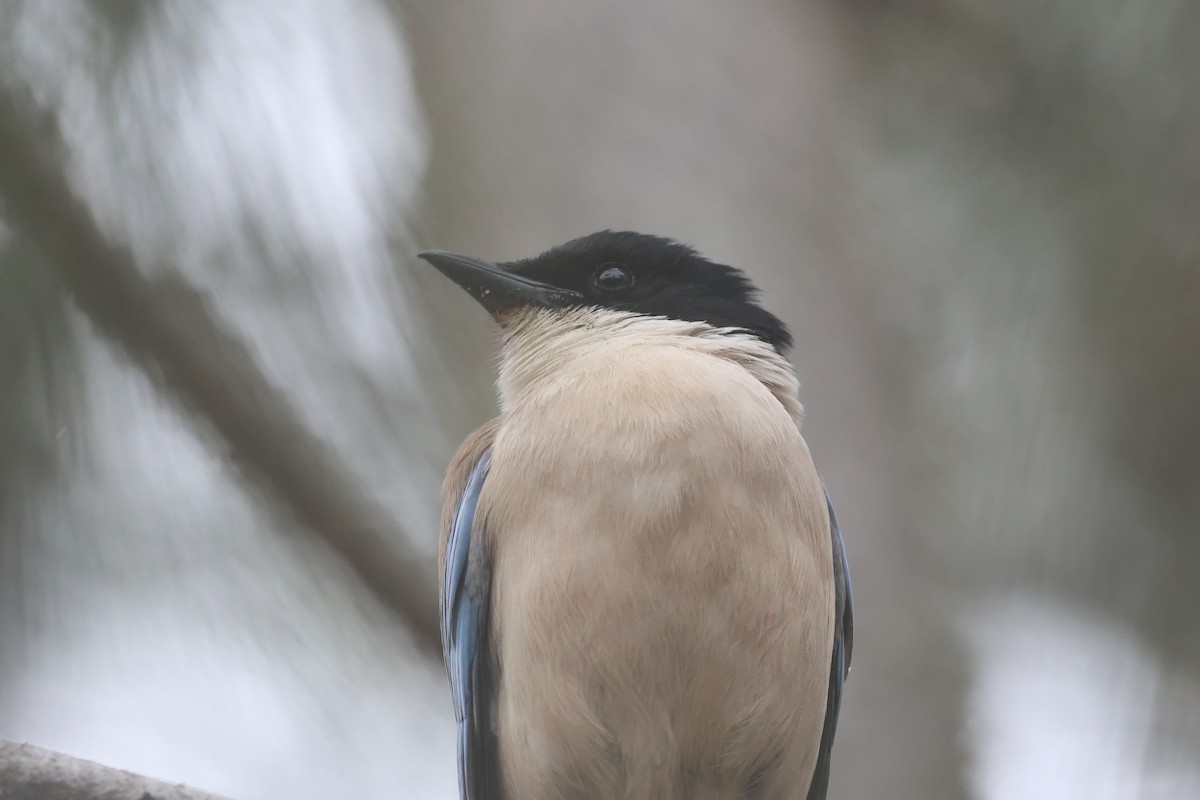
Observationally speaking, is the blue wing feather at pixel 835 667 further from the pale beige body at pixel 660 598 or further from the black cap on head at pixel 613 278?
the black cap on head at pixel 613 278

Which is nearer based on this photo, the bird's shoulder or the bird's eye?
the bird's shoulder

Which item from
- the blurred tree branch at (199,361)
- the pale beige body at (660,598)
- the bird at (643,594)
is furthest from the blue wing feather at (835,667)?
the blurred tree branch at (199,361)

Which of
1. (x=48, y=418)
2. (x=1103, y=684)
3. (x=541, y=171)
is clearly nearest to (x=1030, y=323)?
(x=1103, y=684)

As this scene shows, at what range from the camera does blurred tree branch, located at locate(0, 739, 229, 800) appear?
2627 mm

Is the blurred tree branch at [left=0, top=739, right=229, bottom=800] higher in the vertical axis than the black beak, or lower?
lower

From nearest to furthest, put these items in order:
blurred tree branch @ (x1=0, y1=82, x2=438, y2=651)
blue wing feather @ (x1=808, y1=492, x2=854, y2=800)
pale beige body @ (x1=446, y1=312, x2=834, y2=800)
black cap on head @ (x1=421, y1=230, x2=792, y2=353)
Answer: pale beige body @ (x1=446, y1=312, x2=834, y2=800) < blue wing feather @ (x1=808, y1=492, x2=854, y2=800) < black cap on head @ (x1=421, y1=230, x2=792, y2=353) < blurred tree branch @ (x1=0, y1=82, x2=438, y2=651)

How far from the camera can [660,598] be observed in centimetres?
323

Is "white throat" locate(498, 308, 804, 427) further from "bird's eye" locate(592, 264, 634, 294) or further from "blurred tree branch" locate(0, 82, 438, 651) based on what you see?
"blurred tree branch" locate(0, 82, 438, 651)

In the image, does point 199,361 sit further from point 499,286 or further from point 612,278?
point 612,278

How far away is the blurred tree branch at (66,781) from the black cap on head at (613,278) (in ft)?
7.08

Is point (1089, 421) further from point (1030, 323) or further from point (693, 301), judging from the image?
point (693, 301)

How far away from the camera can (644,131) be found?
5383mm

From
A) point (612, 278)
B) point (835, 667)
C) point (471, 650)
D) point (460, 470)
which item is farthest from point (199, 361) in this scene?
point (835, 667)

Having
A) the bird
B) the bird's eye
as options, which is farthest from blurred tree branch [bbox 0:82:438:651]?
the bird's eye
